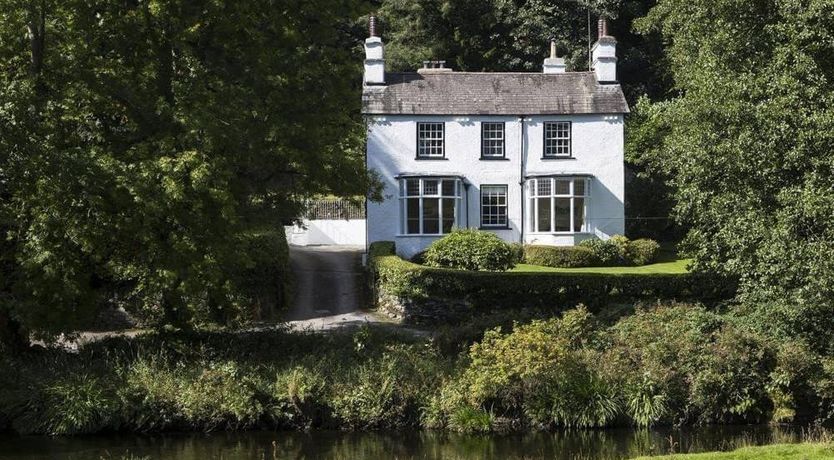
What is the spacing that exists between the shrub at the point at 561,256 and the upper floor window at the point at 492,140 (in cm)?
501

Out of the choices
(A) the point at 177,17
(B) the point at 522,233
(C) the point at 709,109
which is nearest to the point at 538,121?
(B) the point at 522,233

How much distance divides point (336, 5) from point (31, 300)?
9389 millimetres

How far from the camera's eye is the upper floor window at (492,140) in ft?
122

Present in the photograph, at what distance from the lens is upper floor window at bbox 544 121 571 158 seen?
37.2 m

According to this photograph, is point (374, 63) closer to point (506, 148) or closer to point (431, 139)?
point (431, 139)

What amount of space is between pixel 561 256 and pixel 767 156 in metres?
16.3

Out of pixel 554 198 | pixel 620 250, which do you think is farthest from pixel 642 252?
pixel 554 198

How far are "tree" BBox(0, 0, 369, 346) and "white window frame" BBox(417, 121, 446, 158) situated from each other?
15.5 metres

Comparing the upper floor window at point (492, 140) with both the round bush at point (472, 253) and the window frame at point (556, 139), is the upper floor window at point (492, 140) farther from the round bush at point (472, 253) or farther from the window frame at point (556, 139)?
the round bush at point (472, 253)

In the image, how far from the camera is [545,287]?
24484 mm

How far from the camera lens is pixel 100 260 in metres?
17.7

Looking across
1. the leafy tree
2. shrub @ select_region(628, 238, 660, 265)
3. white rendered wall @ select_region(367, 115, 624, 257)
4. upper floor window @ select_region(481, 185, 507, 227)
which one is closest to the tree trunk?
the leafy tree

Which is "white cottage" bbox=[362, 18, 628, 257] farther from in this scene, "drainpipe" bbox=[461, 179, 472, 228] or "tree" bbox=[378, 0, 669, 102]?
"tree" bbox=[378, 0, 669, 102]

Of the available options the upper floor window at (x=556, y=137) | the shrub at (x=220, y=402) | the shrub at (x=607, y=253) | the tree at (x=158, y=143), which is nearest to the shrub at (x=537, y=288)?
the tree at (x=158, y=143)
